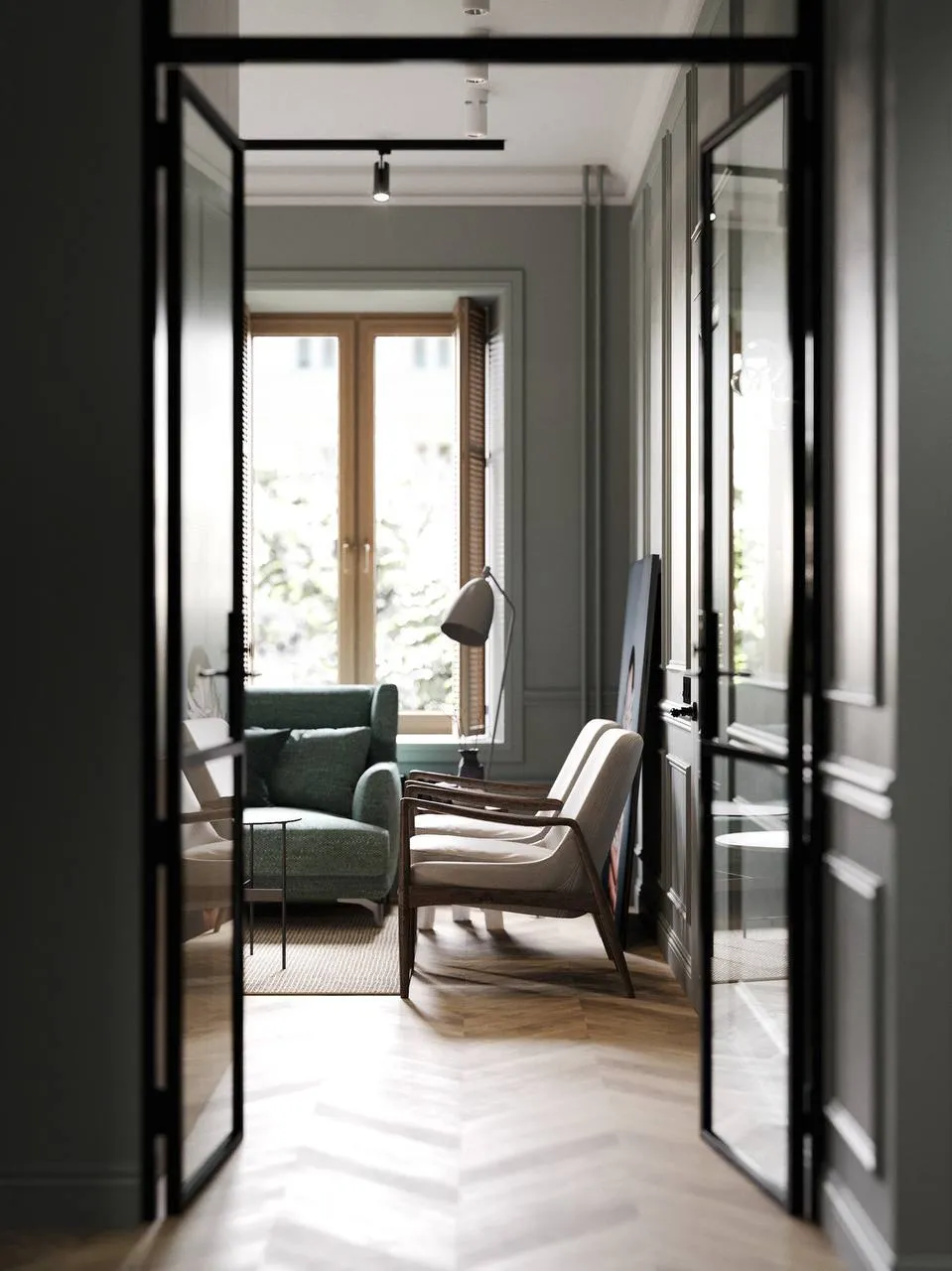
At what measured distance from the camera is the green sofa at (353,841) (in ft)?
17.9

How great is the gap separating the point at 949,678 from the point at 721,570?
963mm

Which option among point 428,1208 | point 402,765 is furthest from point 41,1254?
point 402,765

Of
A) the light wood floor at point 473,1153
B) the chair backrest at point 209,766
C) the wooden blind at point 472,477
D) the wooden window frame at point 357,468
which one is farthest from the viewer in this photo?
the wooden window frame at point 357,468

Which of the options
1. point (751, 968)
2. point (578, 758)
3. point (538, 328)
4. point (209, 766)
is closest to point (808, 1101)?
point (751, 968)

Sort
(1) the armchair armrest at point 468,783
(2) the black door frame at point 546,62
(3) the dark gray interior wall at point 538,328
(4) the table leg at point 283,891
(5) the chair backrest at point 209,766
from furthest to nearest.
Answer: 1. (3) the dark gray interior wall at point 538,328
2. (1) the armchair armrest at point 468,783
3. (4) the table leg at point 283,891
4. (5) the chair backrest at point 209,766
5. (2) the black door frame at point 546,62

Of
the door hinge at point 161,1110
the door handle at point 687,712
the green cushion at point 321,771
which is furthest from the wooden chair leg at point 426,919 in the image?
the door hinge at point 161,1110

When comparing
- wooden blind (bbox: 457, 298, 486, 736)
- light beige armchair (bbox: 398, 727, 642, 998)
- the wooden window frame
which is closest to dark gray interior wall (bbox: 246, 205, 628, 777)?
wooden blind (bbox: 457, 298, 486, 736)

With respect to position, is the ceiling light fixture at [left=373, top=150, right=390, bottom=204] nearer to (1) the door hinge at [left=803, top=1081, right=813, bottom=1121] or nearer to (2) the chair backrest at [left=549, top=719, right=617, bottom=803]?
(2) the chair backrest at [left=549, top=719, right=617, bottom=803]

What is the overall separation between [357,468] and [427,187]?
Answer: 1.42 m

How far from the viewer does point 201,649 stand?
2953mm

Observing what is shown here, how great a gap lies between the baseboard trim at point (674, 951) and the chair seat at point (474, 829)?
1.96 ft

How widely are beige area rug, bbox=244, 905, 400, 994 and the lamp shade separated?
4.14 feet

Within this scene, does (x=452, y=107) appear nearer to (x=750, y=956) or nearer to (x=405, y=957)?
(x=405, y=957)

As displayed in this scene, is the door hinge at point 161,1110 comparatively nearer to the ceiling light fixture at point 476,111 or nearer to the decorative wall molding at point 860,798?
the decorative wall molding at point 860,798
